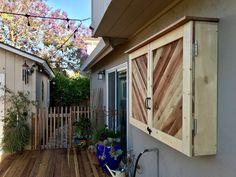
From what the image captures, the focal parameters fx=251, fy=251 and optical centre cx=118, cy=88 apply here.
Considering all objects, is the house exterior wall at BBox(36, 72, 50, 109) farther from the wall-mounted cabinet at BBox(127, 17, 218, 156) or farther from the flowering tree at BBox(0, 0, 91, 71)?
the wall-mounted cabinet at BBox(127, 17, 218, 156)

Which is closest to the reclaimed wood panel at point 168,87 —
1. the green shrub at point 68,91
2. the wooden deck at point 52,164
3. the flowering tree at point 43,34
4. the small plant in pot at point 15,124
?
the wooden deck at point 52,164

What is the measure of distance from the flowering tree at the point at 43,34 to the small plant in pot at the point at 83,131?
8617 mm

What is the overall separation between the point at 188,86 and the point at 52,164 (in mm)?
4478

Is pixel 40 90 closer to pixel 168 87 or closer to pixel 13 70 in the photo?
pixel 13 70

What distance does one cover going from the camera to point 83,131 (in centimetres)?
686

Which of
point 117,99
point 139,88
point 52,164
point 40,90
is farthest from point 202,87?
point 40,90

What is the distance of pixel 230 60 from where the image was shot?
63.5 inches

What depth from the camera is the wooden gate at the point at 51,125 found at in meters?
6.87

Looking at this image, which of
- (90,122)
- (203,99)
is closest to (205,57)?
(203,99)

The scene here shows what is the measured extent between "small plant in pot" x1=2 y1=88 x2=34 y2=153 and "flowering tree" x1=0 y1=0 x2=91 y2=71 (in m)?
8.49

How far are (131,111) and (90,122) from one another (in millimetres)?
3926

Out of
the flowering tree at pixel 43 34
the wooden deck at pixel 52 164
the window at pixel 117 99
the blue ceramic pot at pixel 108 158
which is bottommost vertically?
the wooden deck at pixel 52 164

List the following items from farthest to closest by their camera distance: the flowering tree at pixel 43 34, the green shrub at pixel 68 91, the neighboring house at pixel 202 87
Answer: the flowering tree at pixel 43 34, the green shrub at pixel 68 91, the neighboring house at pixel 202 87

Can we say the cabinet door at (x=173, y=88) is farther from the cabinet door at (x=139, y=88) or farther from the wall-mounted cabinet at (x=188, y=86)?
the cabinet door at (x=139, y=88)
